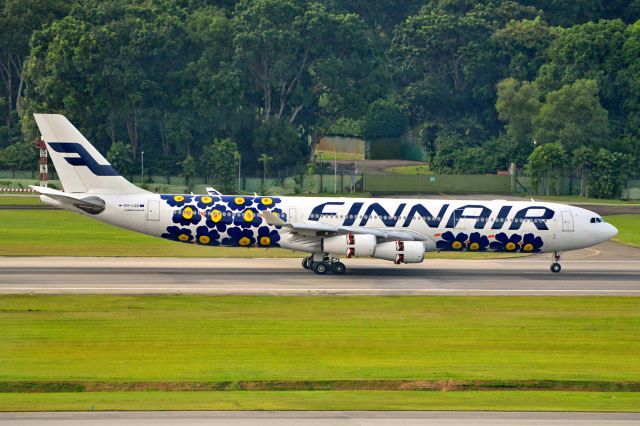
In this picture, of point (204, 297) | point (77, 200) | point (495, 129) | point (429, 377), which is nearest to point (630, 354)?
point (429, 377)

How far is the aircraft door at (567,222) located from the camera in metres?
60.8

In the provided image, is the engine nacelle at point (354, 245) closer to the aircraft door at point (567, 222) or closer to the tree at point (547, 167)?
the aircraft door at point (567, 222)

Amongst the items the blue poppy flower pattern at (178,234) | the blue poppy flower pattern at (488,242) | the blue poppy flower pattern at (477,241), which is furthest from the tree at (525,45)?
the blue poppy flower pattern at (178,234)

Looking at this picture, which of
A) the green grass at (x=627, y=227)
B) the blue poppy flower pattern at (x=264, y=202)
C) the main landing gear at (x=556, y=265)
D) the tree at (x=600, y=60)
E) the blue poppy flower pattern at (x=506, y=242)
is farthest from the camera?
the tree at (x=600, y=60)

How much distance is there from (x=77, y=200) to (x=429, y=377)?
28411mm

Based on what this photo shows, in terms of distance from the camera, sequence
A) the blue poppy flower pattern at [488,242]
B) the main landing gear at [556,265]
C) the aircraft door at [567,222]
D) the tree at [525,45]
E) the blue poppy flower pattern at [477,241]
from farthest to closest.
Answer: the tree at [525,45]
the main landing gear at [556,265]
the aircraft door at [567,222]
the blue poppy flower pattern at [477,241]
the blue poppy flower pattern at [488,242]

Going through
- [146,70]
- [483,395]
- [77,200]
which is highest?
[146,70]

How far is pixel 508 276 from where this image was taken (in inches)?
2334

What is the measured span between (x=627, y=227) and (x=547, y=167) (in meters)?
41.7

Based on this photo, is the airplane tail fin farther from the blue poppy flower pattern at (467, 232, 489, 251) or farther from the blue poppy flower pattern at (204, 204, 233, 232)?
the blue poppy flower pattern at (467, 232, 489, 251)

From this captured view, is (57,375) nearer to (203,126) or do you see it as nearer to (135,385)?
(135,385)

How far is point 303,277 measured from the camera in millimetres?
56969

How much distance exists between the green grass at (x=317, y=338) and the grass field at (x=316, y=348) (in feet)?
0.21

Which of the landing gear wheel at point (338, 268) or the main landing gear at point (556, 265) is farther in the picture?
the main landing gear at point (556, 265)
